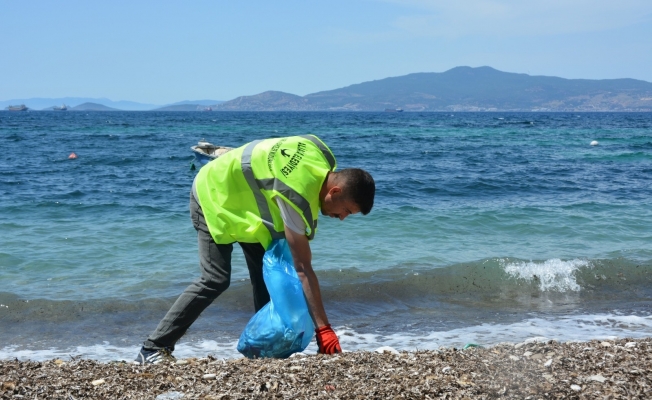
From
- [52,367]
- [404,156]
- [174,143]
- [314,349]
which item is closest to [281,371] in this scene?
[52,367]

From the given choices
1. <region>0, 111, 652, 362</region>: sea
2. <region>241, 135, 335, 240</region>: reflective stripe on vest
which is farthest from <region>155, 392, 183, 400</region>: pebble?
<region>0, 111, 652, 362</region>: sea

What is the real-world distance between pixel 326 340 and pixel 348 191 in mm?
980

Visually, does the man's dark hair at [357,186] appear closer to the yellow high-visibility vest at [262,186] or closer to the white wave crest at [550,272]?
the yellow high-visibility vest at [262,186]

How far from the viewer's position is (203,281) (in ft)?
13.4

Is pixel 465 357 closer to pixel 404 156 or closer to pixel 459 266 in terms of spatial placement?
pixel 459 266

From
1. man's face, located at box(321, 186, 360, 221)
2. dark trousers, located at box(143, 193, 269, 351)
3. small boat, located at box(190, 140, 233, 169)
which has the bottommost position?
small boat, located at box(190, 140, 233, 169)

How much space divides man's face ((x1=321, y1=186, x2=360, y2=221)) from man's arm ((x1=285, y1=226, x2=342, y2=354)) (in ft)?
0.68

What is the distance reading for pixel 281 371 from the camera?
374 centimetres

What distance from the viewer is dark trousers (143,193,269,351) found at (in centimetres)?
406

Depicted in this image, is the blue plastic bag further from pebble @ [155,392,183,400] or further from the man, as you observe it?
pebble @ [155,392,183,400]

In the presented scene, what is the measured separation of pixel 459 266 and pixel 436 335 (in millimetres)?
2544

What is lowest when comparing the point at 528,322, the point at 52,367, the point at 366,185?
the point at 528,322

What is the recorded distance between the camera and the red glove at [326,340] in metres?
3.93

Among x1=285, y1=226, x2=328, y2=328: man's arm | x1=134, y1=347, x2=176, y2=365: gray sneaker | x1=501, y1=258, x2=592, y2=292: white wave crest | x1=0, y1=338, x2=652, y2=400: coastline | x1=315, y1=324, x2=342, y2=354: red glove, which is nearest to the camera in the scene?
x1=0, y1=338, x2=652, y2=400: coastline
